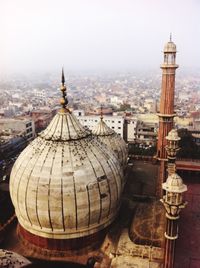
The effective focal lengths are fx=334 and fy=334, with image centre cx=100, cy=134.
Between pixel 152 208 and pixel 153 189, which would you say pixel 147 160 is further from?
pixel 152 208

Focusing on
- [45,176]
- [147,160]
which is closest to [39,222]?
Answer: [45,176]

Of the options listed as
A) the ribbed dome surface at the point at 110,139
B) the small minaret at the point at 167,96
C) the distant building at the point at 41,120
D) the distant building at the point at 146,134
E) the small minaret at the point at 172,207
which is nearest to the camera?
the small minaret at the point at 172,207

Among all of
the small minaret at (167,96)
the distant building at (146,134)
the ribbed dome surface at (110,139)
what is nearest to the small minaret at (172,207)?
the small minaret at (167,96)

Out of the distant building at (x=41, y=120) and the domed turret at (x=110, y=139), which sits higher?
the domed turret at (x=110, y=139)

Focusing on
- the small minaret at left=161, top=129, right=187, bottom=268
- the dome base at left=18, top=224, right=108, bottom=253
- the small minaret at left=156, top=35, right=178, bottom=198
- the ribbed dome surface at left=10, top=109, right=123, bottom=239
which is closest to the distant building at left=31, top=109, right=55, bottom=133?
the small minaret at left=156, top=35, right=178, bottom=198

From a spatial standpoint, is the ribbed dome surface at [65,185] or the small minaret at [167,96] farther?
the small minaret at [167,96]

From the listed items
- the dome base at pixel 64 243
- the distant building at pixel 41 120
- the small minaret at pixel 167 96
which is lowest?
the distant building at pixel 41 120

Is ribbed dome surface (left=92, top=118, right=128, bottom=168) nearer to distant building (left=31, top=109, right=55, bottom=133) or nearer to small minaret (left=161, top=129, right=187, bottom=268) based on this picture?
small minaret (left=161, top=129, right=187, bottom=268)

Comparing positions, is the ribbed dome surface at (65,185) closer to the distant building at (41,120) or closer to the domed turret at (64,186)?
the domed turret at (64,186)

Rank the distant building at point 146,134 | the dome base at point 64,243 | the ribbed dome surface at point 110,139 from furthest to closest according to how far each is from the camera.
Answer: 1. the distant building at point 146,134
2. the ribbed dome surface at point 110,139
3. the dome base at point 64,243
